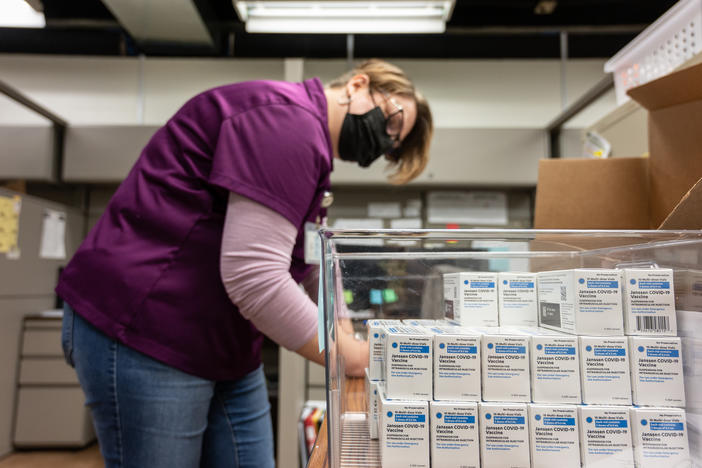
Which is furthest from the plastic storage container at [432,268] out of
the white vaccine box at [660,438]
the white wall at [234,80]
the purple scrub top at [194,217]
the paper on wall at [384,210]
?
the white wall at [234,80]

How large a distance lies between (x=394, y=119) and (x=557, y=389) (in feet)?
2.30

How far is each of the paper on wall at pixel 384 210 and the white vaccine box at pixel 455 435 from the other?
2159 millimetres

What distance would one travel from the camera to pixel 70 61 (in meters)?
2.69

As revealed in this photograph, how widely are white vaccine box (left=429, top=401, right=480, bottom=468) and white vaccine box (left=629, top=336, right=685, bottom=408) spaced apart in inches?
6.7

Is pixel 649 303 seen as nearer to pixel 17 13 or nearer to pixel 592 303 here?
pixel 592 303

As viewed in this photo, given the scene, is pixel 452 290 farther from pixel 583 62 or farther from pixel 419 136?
pixel 583 62

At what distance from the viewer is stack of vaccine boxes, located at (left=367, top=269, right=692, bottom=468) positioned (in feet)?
1.30

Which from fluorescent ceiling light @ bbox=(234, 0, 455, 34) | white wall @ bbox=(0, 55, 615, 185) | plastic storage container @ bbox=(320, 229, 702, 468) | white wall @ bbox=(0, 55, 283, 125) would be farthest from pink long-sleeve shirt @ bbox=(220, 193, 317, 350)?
white wall @ bbox=(0, 55, 283, 125)

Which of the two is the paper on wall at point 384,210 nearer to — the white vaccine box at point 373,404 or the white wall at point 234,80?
the white wall at point 234,80

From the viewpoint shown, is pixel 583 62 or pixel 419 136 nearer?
pixel 419 136

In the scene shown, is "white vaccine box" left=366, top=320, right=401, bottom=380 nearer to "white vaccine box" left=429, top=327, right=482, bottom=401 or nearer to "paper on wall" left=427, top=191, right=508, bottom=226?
"white vaccine box" left=429, top=327, right=482, bottom=401

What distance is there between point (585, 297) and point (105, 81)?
10.4 feet

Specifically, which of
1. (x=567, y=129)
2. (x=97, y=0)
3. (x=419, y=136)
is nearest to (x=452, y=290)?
(x=419, y=136)

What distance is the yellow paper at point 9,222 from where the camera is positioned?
193 centimetres
